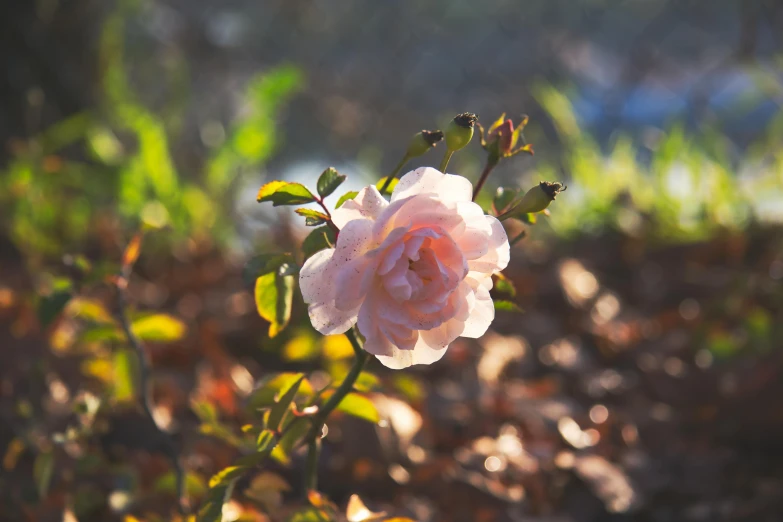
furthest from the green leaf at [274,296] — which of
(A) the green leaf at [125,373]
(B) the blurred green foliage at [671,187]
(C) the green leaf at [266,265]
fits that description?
(B) the blurred green foliage at [671,187]

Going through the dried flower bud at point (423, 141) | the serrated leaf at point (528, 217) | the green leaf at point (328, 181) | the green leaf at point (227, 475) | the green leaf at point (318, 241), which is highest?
the serrated leaf at point (528, 217)

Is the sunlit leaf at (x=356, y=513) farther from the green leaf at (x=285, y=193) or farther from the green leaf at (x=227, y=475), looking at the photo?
the green leaf at (x=285, y=193)

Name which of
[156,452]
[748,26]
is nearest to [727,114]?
[748,26]

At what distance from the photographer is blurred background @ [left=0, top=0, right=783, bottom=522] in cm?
98

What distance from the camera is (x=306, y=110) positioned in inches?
287

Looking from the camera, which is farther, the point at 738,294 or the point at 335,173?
the point at 738,294

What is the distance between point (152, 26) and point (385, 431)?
6064 millimetres

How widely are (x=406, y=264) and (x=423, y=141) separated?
12 centimetres

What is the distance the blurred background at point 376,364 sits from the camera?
979 millimetres

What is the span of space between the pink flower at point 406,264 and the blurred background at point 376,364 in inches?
9.9

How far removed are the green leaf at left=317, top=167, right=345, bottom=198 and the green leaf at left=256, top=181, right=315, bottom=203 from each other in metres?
0.01

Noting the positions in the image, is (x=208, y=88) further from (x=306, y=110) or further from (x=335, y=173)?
(x=335, y=173)

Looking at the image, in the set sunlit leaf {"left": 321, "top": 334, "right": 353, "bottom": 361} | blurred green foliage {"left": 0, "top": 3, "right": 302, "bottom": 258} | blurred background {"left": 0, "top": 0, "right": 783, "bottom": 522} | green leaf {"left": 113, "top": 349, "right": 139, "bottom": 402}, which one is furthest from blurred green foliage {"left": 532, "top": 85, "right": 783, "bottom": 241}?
green leaf {"left": 113, "top": 349, "right": 139, "bottom": 402}

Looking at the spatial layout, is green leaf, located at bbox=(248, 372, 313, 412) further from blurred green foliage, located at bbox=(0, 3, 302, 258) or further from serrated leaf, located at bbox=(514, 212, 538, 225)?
blurred green foliage, located at bbox=(0, 3, 302, 258)
